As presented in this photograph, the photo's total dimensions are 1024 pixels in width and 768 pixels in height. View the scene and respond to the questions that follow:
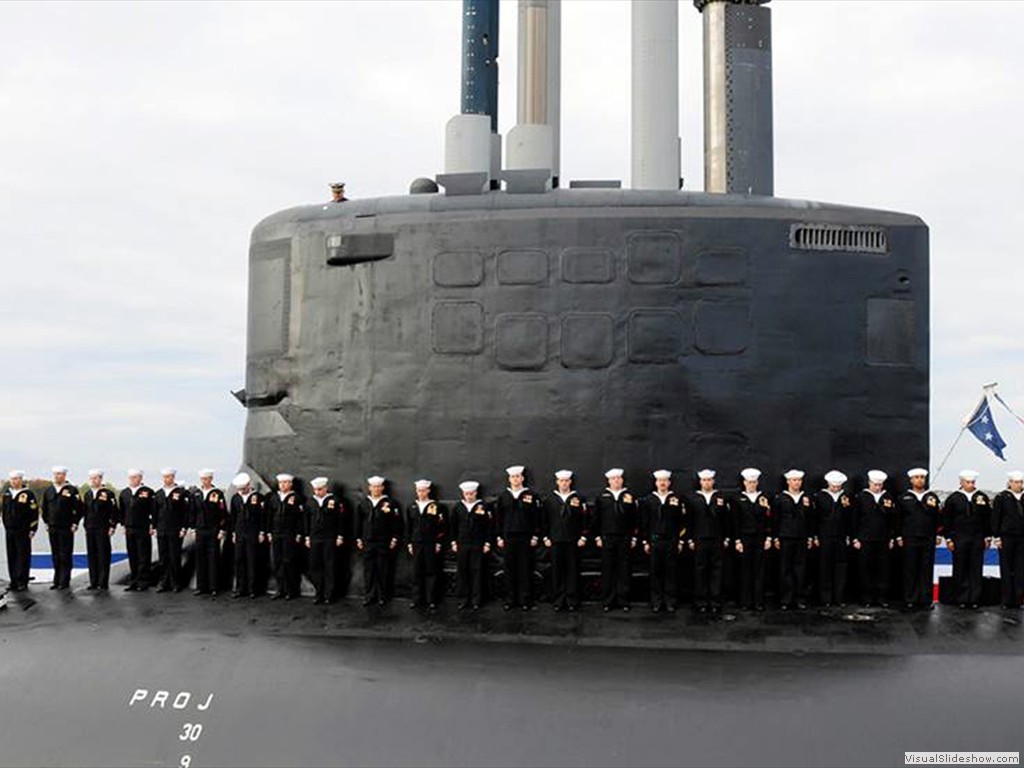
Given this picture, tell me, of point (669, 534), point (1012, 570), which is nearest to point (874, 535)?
point (1012, 570)

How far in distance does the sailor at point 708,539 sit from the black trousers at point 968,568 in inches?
79.5

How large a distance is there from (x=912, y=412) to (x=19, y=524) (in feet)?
28.6

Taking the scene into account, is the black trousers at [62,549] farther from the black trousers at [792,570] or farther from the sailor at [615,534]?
the black trousers at [792,570]

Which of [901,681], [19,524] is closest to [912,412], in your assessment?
[901,681]

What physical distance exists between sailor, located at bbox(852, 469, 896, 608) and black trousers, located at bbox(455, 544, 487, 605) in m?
3.05

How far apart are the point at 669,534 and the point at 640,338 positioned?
157cm

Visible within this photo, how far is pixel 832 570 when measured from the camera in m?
9.43

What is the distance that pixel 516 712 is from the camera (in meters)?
7.76

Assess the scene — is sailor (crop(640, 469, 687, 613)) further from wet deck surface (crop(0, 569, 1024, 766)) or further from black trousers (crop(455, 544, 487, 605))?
black trousers (crop(455, 544, 487, 605))

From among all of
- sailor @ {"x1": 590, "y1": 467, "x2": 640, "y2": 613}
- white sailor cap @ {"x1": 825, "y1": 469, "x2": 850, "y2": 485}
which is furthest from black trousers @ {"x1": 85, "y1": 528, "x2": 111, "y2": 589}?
white sailor cap @ {"x1": 825, "y1": 469, "x2": 850, "y2": 485}

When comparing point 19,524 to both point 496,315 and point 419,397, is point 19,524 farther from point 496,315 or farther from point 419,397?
point 496,315

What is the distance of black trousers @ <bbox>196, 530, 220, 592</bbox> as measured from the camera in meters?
10.8

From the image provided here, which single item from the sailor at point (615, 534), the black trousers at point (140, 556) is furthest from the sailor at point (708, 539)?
the black trousers at point (140, 556)

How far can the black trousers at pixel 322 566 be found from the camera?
391 inches
